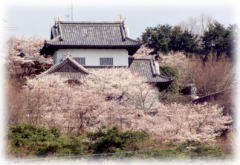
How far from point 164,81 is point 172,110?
4.33m

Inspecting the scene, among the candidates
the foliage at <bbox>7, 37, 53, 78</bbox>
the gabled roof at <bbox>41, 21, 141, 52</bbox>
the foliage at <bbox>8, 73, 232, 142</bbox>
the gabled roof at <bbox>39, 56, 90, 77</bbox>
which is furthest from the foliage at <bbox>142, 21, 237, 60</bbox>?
the foliage at <bbox>8, 73, 232, 142</bbox>

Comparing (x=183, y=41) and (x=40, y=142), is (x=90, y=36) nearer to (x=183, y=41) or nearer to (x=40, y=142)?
(x=183, y=41)

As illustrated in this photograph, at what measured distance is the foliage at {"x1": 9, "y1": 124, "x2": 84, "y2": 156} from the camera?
35.7 ft

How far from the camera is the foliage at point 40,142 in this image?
10883mm

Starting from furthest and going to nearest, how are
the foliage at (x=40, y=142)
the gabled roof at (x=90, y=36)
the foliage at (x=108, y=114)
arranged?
the gabled roof at (x=90, y=36) → the foliage at (x=108, y=114) → the foliage at (x=40, y=142)

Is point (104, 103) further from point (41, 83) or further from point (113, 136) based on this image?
point (113, 136)

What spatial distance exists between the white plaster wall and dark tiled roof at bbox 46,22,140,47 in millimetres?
317

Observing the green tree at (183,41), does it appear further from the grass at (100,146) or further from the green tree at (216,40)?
the grass at (100,146)

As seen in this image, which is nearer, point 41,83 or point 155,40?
point 41,83

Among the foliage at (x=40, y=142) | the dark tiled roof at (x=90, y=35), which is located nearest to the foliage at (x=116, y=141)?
the foliage at (x=40, y=142)

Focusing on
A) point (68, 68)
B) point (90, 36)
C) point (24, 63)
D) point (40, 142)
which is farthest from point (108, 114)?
point (24, 63)

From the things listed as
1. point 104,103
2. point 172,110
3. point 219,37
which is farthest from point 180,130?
point 219,37

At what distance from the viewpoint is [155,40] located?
102ft

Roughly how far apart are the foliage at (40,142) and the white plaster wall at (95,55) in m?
9.79
